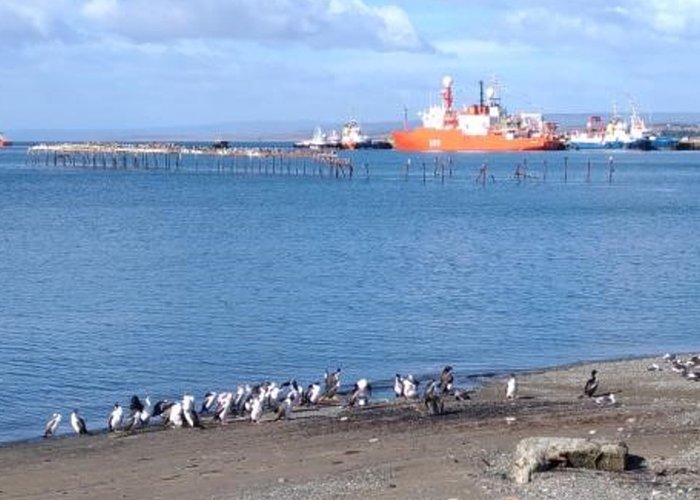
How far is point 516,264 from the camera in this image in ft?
154

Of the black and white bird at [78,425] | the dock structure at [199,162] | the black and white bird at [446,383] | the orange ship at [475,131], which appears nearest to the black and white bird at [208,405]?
the black and white bird at [78,425]

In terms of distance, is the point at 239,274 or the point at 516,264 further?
the point at 516,264

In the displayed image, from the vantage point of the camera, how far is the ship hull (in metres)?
172

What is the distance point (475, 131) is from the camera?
171 m

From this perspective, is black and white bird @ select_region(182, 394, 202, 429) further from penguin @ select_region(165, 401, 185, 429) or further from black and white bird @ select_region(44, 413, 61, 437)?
black and white bird @ select_region(44, 413, 61, 437)

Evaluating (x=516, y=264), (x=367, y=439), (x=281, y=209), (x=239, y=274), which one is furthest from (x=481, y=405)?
(x=281, y=209)

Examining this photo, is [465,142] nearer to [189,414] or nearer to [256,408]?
[256,408]

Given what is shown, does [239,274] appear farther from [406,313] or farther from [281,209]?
[281,209]

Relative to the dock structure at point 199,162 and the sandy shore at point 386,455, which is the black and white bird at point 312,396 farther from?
the dock structure at point 199,162

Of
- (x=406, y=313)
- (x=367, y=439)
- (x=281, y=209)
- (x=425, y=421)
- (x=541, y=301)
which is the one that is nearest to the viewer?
(x=367, y=439)

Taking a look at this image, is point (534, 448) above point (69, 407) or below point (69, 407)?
above

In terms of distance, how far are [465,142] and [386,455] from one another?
519 ft

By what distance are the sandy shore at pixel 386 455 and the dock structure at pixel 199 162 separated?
312 ft

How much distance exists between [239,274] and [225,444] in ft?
82.3
